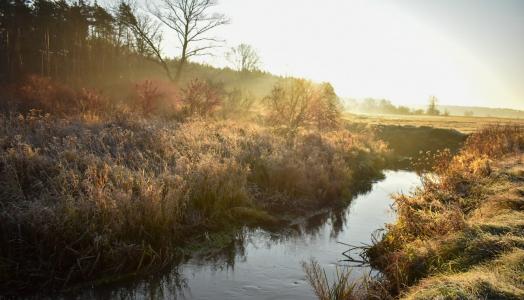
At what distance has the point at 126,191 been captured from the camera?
320 inches

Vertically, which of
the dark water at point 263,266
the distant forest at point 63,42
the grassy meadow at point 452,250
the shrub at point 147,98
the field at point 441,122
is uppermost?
the distant forest at point 63,42

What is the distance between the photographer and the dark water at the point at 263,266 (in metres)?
6.26

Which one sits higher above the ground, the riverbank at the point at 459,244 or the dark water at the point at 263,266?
the riverbank at the point at 459,244

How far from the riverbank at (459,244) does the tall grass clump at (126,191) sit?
3638 millimetres

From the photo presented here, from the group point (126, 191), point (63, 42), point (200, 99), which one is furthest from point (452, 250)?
point (63, 42)

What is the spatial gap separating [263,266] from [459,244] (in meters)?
3.48

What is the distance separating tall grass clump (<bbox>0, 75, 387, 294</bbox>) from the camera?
6.26 metres

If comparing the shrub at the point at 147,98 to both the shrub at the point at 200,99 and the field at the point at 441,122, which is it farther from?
the field at the point at 441,122

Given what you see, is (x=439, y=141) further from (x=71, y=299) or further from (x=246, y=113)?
(x=71, y=299)

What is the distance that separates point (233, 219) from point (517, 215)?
19.7ft

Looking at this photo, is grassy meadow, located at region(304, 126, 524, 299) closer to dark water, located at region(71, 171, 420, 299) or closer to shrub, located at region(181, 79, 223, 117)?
dark water, located at region(71, 171, 420, 299)

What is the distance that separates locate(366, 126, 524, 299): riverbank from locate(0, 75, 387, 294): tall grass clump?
11.9 ft

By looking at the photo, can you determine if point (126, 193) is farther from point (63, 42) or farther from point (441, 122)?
point (441, 122)

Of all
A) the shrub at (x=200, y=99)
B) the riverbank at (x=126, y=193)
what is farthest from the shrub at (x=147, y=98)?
the riverbank at (x=126, y=193)
